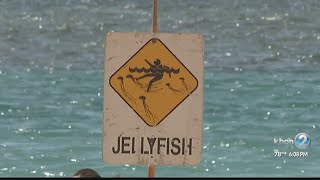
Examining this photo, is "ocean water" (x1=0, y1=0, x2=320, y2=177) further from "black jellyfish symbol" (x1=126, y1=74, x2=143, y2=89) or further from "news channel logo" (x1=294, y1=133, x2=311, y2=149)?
"black jellyfish symbol" (x1=126, y1=74, x2=143, y2=89)

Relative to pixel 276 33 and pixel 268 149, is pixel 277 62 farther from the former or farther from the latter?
pixel 268 149

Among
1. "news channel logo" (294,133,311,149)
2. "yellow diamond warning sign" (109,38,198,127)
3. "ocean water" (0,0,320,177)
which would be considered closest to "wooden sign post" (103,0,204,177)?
"yellow diamond warning sign" (109,38,198,127)

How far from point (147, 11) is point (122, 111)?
90.6 feet

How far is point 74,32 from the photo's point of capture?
29281 millimetres

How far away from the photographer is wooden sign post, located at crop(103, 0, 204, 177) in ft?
12.3

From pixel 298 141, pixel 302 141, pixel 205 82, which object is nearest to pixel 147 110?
pixel 298 141

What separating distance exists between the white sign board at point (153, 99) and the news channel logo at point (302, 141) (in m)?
10.6

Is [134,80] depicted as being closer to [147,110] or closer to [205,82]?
[147,110]

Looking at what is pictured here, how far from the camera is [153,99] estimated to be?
12.4 feet

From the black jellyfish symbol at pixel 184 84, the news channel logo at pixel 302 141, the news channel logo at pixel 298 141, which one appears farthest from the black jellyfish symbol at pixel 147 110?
the news channel logo at pixel 298 141

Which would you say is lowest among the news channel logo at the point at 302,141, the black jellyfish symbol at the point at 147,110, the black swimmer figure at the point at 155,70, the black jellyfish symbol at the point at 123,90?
the black jellyfish symbol at the point at 147,110

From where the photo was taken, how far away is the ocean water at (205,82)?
14.5 metres

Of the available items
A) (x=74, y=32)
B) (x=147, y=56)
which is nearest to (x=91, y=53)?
(x=74, y=32)

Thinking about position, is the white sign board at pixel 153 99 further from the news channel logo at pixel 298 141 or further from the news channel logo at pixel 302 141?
the news channel logo at pixel 298 141
